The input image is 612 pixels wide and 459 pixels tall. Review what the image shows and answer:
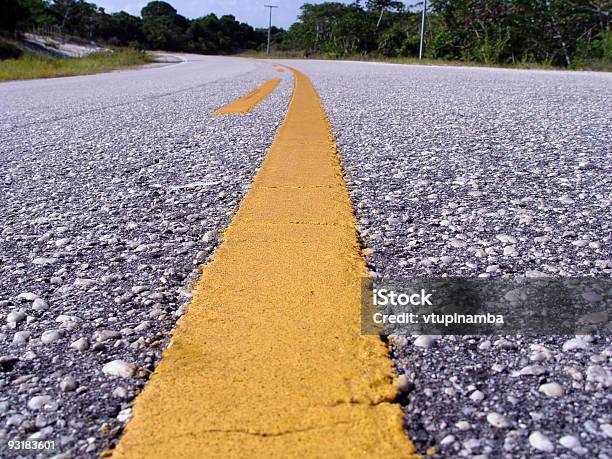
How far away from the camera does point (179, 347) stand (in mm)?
1100

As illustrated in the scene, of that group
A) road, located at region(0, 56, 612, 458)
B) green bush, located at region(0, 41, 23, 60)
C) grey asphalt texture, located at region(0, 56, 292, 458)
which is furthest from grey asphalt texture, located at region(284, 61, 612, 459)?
green bush, located at region(0, 41, 23, 60)

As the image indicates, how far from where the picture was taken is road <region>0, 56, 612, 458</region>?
919 millimetres

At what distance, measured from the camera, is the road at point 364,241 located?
0.92 m

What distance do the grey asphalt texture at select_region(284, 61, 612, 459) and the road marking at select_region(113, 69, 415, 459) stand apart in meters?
0.07

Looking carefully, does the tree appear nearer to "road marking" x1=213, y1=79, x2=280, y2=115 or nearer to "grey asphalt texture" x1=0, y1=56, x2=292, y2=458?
"road marking" x1=213, y1=79, x2=280, y2=115

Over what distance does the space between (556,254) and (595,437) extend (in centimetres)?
79

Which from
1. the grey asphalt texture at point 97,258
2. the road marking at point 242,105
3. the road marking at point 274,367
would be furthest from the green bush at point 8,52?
the road marking at point 274,367

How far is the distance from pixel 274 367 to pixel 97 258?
83cm

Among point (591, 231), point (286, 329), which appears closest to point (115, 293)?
point (286, 329)

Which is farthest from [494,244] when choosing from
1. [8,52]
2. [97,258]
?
[8,52]

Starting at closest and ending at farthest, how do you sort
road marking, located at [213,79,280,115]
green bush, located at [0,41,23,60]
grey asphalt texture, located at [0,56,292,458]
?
1. grey asphalt texture, located at [0,56,292,458]
2. road marking, located at [213,79,280,115]
3. green bush, located at [0,41,23,60]

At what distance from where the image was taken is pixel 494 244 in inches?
64.6

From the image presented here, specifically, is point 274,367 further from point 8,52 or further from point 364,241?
point 8,52

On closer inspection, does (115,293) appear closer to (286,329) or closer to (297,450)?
(286,329)
